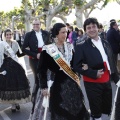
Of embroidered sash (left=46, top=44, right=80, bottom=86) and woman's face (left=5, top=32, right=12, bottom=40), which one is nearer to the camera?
embroidered sash (left=46, top=44, right=80, bottom=86)

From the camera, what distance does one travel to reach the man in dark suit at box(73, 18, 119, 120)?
398 cm

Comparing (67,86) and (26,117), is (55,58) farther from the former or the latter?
(26,117)

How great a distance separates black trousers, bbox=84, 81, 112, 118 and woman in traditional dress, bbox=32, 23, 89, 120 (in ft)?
0.44

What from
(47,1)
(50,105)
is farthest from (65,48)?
(47,1)

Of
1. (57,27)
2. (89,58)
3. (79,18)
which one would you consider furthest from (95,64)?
(79,18)

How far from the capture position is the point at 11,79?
237 inches

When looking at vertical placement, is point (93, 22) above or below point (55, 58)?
above

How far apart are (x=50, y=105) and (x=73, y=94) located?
327mm

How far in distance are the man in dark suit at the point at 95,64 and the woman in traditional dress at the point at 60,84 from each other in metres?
0.15

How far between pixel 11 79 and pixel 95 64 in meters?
2.46

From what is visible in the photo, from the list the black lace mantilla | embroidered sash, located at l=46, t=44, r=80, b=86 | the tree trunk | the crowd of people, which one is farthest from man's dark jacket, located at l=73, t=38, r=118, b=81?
the tree trunk

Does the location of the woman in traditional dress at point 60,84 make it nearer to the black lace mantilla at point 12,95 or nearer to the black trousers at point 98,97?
the black trousers at point 98,97

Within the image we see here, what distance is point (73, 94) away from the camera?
13.3 ft

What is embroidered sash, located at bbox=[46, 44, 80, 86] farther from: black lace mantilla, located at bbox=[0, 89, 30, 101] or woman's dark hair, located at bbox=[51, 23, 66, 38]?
black lace mantilla, located at bbox=[0, 89, 30, 101]
